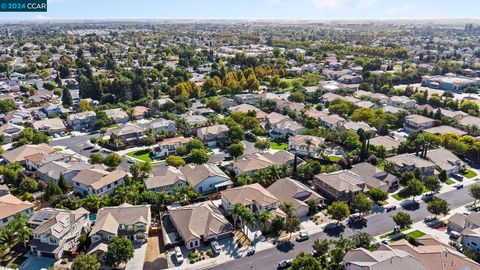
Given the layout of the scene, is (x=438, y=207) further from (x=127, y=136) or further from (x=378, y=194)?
(x=127, y=136)

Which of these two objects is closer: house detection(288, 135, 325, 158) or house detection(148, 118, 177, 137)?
house detection(288, 135, 325, 158)

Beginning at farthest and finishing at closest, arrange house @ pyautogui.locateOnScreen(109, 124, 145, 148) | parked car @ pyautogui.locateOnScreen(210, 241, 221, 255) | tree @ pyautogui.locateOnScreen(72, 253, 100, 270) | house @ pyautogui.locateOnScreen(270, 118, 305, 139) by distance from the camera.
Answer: house @ pyautogui.locateOnScreen(270, 118, 305, 139), house @ pyautogui.locateOnScreen(109, 124, 145, 148), parked car @ pyautogui.locateOnScreen(210, 241, 221, 255), tree @ pyautogui.locateOnScreen(72, 253, 100, 270)

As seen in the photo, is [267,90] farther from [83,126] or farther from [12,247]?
[12,247]

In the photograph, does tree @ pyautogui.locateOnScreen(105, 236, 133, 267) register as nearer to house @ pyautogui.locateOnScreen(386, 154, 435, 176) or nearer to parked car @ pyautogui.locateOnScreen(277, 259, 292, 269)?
parked car @ pyautogui.locateOnScreen(277, 259, 292, 269)

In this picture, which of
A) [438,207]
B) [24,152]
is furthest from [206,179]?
[24,152]

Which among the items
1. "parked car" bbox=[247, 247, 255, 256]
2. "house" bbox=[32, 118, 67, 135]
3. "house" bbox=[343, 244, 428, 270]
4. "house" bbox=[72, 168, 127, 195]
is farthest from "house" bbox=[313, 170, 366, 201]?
"house" bbox=[32, 118, 67, 135]

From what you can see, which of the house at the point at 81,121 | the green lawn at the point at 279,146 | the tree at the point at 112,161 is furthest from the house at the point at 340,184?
the house at the point at 81,121

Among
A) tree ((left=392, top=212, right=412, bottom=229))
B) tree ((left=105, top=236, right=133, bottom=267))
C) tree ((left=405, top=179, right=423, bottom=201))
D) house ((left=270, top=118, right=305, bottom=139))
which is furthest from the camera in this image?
house ((left=270, top=118, right=305, bottom=139))

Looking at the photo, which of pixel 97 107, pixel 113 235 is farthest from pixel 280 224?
pixel 97 107
